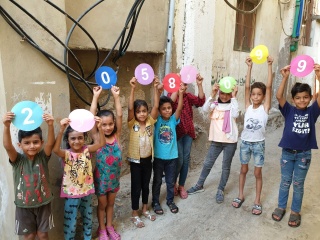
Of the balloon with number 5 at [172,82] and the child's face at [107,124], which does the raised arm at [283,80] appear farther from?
the child's face at [107,124]

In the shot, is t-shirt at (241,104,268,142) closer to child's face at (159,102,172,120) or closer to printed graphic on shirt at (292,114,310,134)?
printed graphic on shirt at (292,114,310,134)

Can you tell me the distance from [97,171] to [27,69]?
991mm

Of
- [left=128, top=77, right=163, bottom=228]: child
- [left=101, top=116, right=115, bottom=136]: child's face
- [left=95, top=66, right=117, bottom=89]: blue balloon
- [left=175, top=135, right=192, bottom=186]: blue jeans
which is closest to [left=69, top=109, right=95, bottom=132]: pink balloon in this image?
[left=101, top=116, right=115, bottom=136]: child's face

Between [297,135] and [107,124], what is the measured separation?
69.4 inches

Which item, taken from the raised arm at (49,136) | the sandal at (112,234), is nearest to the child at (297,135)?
the sandal at (112,234)

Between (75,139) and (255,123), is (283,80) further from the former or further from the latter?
(75,139)

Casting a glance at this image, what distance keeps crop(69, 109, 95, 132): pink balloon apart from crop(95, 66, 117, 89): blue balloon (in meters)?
0.42

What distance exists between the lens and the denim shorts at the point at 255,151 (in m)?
2.74

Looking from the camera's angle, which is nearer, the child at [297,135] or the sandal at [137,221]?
the child at [297,135]

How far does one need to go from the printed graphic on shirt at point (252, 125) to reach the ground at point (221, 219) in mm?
926

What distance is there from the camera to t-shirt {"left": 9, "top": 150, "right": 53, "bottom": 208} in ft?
6.03

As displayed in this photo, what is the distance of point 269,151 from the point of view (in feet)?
16.1

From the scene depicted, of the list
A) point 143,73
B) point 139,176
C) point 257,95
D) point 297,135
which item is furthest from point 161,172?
point 297,135

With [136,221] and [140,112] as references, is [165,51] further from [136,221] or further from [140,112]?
[136,221]
